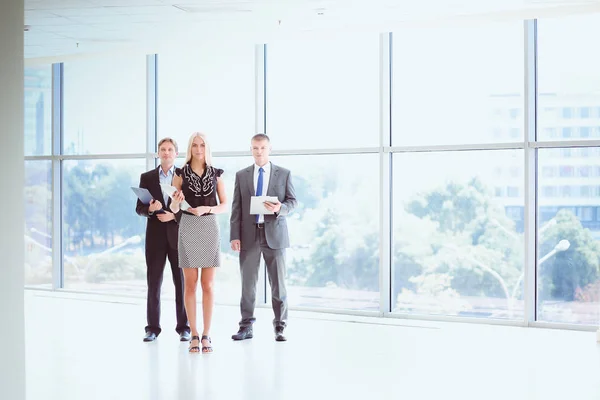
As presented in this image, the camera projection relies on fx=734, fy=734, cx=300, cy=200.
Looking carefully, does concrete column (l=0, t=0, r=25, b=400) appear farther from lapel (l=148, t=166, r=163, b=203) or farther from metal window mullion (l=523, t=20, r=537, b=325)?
metal window mullion (l=523, t=20, r=537, b=325)

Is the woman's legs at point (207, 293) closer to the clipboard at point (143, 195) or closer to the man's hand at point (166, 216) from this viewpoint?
the man's hand at point (166, 216)

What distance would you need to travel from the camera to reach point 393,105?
7480 millimetres

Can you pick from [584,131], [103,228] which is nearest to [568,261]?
[584,131]

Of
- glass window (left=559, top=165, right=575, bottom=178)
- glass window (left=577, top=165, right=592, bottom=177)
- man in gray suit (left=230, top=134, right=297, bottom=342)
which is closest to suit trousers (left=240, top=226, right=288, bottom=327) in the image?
man in gray suit (left=230, top=134, right=297, bottom=342)

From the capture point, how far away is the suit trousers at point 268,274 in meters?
6.29

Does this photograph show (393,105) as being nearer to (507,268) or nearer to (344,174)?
(344,174)

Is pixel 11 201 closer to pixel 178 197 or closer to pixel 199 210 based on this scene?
pixel 178 197

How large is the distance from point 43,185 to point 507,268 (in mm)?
6061

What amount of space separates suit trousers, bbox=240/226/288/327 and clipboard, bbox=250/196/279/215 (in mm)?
276

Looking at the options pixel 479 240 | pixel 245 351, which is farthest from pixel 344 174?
pixel 245 351

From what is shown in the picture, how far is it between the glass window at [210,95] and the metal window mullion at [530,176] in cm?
296

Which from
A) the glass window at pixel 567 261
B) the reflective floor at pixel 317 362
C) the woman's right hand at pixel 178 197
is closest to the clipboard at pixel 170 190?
the woman's right hand at pixel 178 197

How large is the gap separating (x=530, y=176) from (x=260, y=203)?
2656mm

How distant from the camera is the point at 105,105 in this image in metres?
9.29
